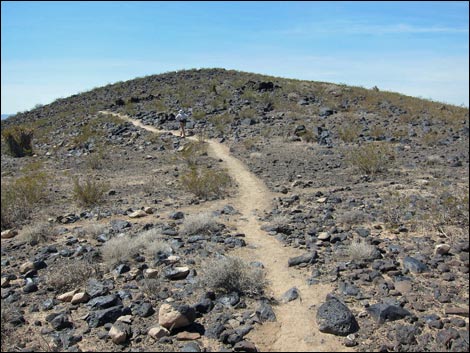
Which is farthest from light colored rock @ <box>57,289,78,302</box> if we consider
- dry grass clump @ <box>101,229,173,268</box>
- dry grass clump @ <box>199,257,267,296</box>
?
dry grass clump @ <box>199,257,267,296</box>

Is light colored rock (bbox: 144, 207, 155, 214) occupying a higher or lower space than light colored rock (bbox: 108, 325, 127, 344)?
higher

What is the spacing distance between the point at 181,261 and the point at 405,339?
3.57 meters

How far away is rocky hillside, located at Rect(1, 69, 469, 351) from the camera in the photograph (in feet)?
15.5

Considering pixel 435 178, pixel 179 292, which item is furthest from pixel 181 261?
pixel 435 178

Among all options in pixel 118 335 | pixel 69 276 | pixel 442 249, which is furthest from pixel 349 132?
pixel 118 335

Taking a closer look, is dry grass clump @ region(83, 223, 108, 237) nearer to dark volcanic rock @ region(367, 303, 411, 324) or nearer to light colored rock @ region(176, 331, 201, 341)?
light colored rock @ region(176, 331, 201, 341)

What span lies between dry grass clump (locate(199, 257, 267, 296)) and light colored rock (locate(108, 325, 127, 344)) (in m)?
1.43

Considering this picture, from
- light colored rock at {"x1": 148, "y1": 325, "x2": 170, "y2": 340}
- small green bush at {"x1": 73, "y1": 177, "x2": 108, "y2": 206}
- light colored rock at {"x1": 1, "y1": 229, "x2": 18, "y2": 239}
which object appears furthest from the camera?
small green bush at {"x1": 73, "y1": 177, "x2": 108, "y2": 206}

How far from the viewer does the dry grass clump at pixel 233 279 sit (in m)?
5.59

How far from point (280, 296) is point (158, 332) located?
175 centimetres

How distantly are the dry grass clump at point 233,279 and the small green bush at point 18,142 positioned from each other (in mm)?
17694

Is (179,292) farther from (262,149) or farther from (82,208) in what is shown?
(262,149)

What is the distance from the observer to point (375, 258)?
634 cm

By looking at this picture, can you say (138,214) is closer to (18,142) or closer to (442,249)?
(442,249)
